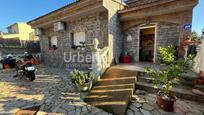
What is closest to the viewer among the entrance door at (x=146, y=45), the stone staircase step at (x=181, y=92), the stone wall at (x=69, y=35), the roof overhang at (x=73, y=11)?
the stone staircase step at (x=181, y=92)

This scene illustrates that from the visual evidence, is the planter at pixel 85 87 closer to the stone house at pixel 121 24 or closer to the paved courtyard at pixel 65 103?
the paved courtyard at pixel 65 103

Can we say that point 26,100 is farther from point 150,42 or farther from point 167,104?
point 150,42

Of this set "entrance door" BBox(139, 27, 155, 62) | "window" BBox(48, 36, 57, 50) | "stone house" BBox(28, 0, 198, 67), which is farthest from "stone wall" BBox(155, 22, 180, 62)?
"window" BBox(48, 36, 57, 50)

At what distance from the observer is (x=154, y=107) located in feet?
11.7

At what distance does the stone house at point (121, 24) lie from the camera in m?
5.87

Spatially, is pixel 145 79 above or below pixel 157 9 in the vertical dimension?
below

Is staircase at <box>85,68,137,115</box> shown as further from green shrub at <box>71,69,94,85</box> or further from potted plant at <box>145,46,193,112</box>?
potted plant at <box>145,46,193,112</box>

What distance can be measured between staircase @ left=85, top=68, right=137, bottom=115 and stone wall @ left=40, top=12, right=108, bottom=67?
84.6 inches

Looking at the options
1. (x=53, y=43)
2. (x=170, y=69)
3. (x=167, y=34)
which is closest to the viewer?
(x=170, y=69)

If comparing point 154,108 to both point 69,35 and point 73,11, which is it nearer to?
point 73,11

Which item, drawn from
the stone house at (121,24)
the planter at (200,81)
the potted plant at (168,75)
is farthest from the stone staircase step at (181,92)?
the stone house at (121,24)

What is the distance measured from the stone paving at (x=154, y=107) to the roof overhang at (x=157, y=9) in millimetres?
3782

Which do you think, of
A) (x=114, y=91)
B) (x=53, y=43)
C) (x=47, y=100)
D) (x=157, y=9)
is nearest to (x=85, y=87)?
(x=114, y=91)

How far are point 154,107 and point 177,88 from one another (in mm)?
1309
